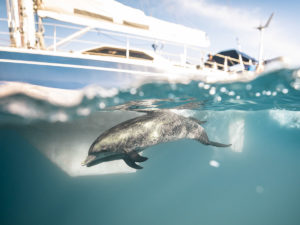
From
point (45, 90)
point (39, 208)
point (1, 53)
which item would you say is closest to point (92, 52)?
point (45, 90)

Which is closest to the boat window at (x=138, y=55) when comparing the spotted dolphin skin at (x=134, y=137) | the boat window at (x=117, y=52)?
the boat window at (x=117, y=52)

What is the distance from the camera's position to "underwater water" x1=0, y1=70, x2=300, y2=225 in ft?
23.7

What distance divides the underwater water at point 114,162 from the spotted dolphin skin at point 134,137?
2.11 meters

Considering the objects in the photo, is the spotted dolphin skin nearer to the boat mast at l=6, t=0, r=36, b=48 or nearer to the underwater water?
the underwater water

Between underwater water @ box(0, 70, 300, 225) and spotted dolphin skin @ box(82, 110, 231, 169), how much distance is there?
2.11m

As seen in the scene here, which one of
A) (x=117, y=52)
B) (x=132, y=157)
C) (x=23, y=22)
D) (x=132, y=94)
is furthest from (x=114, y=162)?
(x=23, y=22)

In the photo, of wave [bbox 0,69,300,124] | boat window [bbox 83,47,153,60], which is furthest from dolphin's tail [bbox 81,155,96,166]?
boat window [bbox 83,47,153,60]

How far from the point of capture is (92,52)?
7121mm

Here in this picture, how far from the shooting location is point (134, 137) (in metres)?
4.34

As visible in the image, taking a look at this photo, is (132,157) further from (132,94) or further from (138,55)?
(138,55)

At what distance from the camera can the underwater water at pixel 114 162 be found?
23.7 feet

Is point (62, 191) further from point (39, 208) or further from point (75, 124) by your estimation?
point (75, 124)

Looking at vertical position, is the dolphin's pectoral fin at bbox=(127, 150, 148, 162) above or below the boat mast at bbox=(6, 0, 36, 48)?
below

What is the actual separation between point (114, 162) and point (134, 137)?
7412mm
